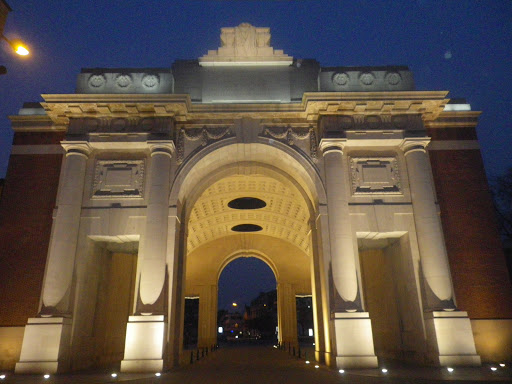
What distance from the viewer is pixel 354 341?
15.6 m

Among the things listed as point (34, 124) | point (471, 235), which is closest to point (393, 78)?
point (471, 235)

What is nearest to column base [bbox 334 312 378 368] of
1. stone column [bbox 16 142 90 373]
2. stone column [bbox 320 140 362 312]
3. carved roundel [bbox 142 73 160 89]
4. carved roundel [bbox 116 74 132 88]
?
stone column [bbox 320 140 362 312]

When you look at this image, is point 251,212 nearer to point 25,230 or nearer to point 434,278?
point 25,230

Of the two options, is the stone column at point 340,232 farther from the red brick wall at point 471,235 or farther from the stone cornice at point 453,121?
the stone cornice at point 453,121

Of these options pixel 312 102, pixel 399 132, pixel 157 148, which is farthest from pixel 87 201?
pixel 399 132

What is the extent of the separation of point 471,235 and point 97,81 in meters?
19.0

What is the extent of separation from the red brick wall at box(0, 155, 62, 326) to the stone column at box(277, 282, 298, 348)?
2364 cm

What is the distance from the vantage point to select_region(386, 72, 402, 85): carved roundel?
1981 cm

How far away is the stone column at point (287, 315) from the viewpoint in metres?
36.3

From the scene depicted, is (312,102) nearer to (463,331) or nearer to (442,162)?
(442,162)

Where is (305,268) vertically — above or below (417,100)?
below

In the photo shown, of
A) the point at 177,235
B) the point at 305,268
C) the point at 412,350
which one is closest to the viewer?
the point at 412,350

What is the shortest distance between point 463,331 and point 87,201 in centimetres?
1662

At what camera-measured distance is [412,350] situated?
1752 centimetres
